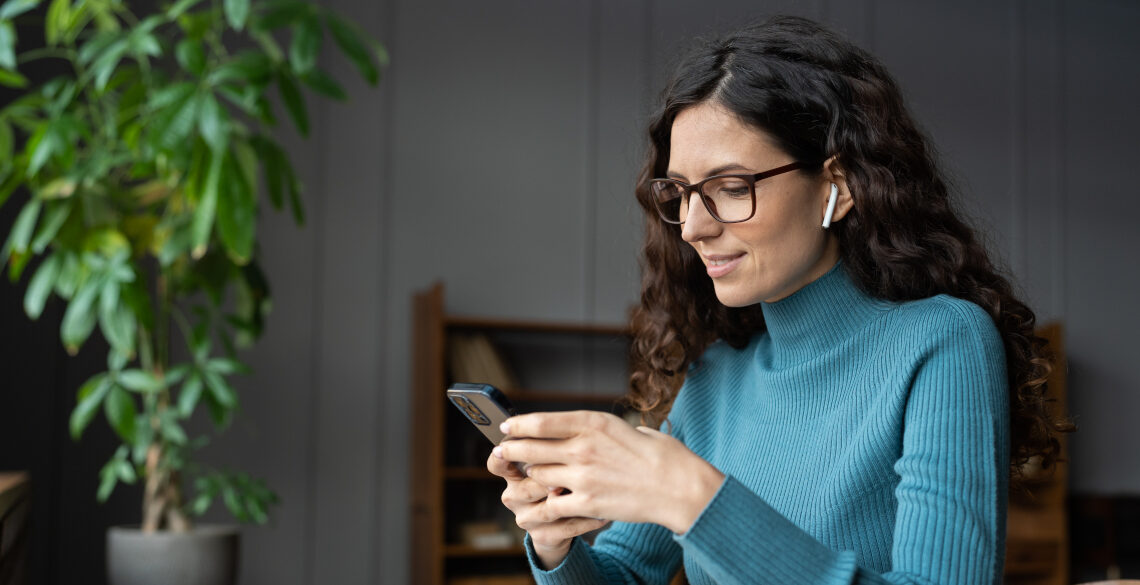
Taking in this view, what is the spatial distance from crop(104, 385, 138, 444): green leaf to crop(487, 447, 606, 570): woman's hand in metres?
1.71

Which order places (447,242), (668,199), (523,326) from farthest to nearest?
(447,242), (523,326), (668,199)

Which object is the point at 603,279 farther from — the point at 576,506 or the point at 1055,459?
the point at 576,506

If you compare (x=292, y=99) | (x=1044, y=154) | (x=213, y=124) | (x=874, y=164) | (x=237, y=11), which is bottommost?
(x=874, y=164)

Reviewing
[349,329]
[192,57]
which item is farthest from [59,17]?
[349,329]

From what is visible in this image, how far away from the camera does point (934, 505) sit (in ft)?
3.22

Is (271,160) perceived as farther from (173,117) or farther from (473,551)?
(473,551)

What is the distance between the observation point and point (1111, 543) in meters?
4.86

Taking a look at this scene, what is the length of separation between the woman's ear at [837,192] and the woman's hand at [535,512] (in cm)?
46

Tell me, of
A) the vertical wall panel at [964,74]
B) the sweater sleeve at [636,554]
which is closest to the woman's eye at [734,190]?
the sweater sleeve at [636,554]

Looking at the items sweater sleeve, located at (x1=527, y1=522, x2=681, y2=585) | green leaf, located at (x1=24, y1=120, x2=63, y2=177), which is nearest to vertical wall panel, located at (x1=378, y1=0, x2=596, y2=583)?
green leaf, located at (x1=24, y1=120, x2=63, y2=177)

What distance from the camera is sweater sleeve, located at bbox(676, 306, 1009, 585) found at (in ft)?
3.00

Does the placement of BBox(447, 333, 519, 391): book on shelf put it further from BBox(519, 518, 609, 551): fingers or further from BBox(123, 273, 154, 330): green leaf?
BBox(519, 518, 609, 551): fingers

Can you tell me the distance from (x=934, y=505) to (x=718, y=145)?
47 centimetres

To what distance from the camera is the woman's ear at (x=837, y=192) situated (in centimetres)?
122
